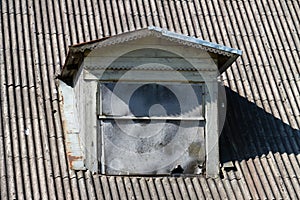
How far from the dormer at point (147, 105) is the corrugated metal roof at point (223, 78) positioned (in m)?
0.20

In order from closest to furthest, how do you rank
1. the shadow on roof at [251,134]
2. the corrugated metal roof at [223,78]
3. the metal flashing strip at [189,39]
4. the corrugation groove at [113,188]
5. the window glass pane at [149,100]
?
the corrugation groove at [113,188], the corrugated metal roof at [223,78], the metal flashing strip at [189,39], the window glass pane at [149,100], the shadow on roof at [251,134]

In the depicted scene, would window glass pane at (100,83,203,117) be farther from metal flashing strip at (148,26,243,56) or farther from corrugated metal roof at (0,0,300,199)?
corrugated metal roof at (0,0,300,199)

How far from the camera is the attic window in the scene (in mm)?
11073

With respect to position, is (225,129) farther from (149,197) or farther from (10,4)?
(10,4)

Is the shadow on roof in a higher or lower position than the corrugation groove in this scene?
higher

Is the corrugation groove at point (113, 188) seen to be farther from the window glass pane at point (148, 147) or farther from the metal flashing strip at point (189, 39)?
the metal flashing strip at point (189, 39)

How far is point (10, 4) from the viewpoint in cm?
1310

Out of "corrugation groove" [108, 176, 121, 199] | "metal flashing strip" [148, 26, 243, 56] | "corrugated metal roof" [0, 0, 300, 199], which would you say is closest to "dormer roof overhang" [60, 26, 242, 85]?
"metal flashing strip" [148, 26, 243, 56]

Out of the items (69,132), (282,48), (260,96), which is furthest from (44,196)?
(282,48)

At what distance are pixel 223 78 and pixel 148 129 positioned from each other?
1.83 meters

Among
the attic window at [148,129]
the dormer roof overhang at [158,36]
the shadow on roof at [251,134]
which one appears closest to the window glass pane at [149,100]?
the attic window at [148,129]

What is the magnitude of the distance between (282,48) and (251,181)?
2614 mm

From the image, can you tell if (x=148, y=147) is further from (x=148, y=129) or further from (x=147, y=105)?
(x=147, y=105)

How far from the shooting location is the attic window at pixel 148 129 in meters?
11.1
